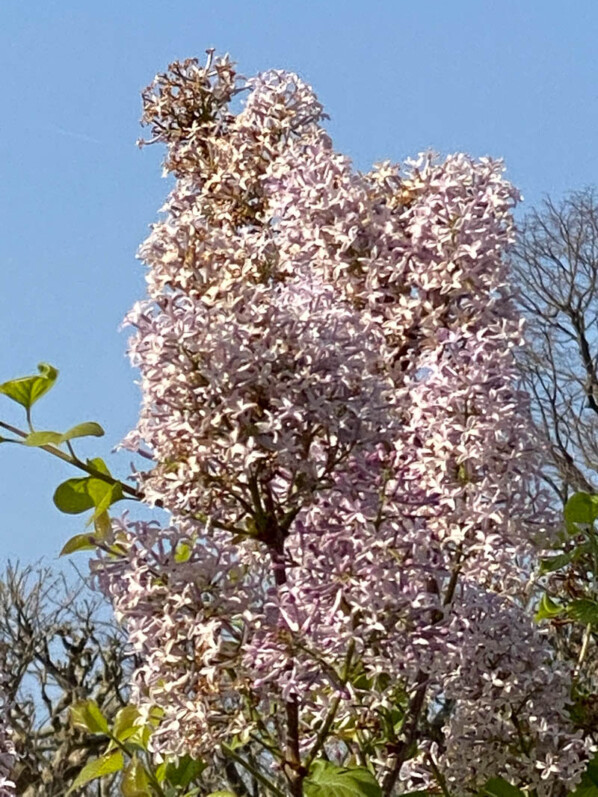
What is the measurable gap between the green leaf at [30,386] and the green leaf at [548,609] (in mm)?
877

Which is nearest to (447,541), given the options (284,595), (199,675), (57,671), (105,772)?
(284,595)

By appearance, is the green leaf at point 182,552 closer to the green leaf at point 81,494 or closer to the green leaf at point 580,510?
the green leaf at point 81,494

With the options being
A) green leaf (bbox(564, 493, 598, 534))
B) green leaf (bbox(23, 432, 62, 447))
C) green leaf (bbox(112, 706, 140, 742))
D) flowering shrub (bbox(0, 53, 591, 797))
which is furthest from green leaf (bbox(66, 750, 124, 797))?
green leaf (bbox(564, 493, 598, 534))

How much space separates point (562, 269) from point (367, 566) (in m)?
12.9

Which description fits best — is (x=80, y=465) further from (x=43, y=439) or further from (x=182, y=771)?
(x=182, y=771)

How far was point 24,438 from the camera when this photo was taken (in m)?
1.42

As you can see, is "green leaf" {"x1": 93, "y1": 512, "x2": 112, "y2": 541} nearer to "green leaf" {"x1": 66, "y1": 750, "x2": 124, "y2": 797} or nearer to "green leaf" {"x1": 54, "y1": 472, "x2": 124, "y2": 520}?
"green leaf" {"x1": 54, "y1": 472, "x2": 124, "y2": 520}

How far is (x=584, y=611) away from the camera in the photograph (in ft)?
5.91

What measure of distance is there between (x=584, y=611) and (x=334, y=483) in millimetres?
677

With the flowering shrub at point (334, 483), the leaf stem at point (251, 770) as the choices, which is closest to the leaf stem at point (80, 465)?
the flowering shrub at point (334, 483)

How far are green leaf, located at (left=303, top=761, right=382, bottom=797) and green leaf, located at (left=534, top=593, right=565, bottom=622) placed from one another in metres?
0.62

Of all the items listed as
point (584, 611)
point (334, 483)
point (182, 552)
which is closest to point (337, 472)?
point (334, 483)

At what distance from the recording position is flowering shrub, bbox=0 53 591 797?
4.08 feet

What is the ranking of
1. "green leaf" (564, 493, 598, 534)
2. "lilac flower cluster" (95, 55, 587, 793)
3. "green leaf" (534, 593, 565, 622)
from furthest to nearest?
"green leaf" (534, 593, 565, 622), "green leaf" (564, 493, 598, 534), "lilac flower cluster" (95, 55, 587, 793)
